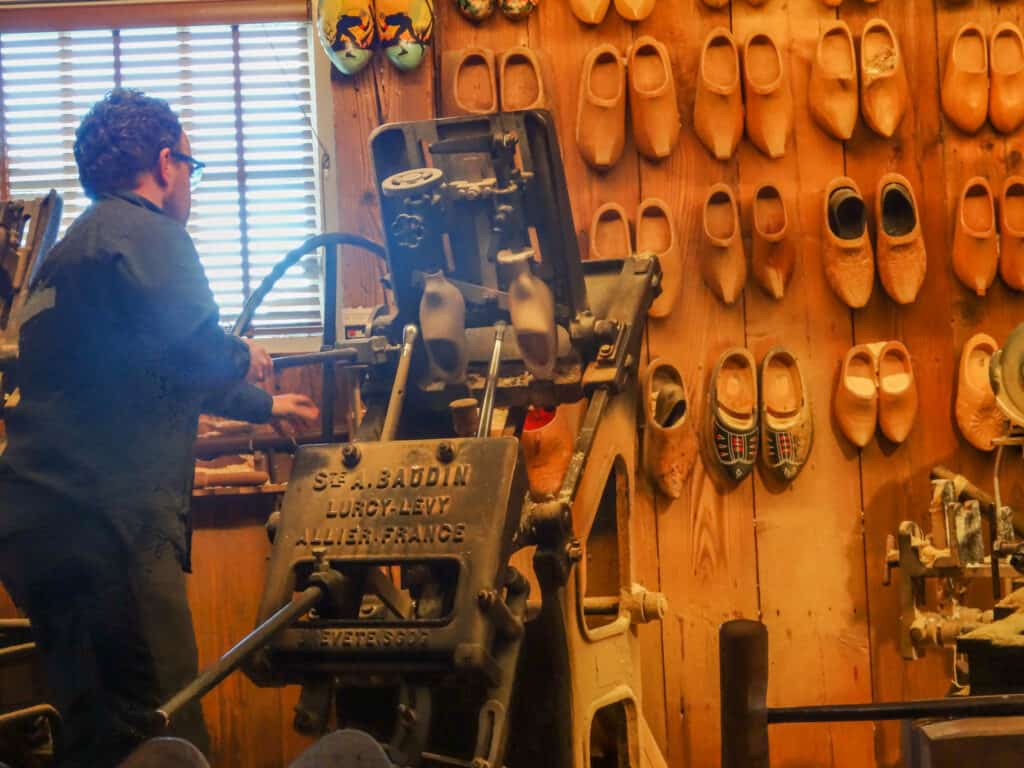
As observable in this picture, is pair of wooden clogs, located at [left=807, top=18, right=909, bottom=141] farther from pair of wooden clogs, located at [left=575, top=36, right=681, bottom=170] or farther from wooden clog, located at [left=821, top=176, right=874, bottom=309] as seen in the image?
pair of wooden clogs, located at [left=575, top=36, right=681, bottom=170]

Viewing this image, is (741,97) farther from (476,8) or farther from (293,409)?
(293,409)

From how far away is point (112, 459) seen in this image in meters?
2.31

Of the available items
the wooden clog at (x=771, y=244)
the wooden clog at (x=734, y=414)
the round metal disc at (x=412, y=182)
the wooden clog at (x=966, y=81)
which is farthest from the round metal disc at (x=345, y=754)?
the wooden clog at (x=966, y=81)

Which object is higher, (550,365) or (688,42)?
(688,42)

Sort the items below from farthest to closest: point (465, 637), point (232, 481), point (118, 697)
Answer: point (232, 481)
point (118, 697)
point (465, 637)

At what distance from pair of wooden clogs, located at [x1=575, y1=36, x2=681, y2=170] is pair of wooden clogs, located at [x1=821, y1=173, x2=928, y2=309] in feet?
1.66

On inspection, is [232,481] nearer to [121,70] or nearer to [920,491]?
[121,70]

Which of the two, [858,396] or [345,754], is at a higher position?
[858,396]

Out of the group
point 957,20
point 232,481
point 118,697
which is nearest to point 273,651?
point 118,697

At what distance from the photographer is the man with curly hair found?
227 cm

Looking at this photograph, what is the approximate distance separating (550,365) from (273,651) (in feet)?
2.47

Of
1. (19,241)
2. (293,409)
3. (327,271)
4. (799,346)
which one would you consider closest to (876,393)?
(799,346)

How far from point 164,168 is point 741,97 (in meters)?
1.76

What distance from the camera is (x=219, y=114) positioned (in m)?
3.81
